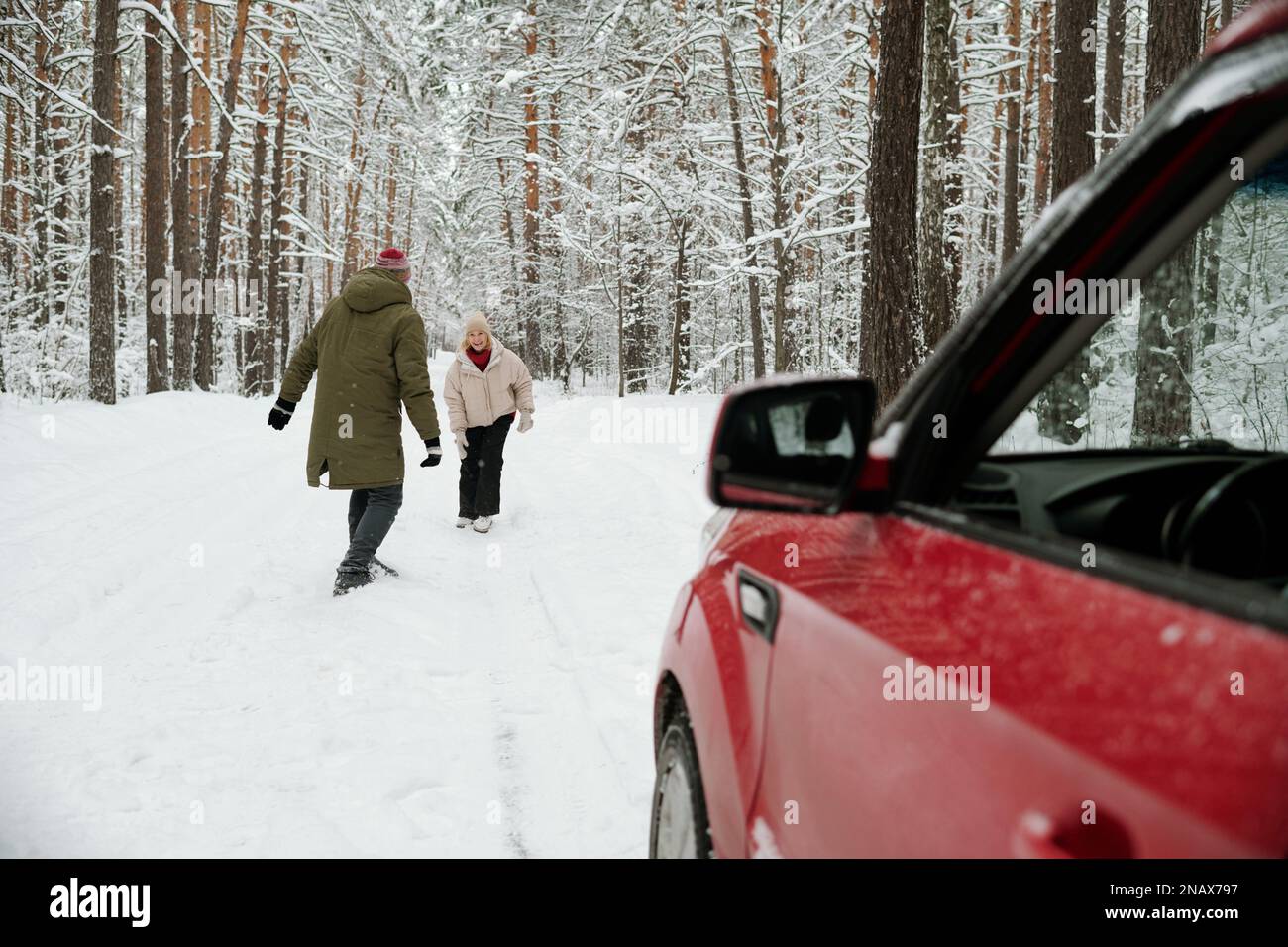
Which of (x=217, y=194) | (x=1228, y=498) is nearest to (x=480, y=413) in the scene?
(x=1228, y=498)

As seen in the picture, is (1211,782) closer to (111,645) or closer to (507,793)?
(507,793)

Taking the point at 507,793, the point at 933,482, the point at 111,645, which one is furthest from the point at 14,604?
the point at 933,482

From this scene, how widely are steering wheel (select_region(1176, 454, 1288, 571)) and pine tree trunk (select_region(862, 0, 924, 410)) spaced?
6.70 meters

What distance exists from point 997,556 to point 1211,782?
19.3 inches

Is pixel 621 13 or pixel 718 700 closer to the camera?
pixel 718 700

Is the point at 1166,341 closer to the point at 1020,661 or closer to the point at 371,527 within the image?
the point at 371,527

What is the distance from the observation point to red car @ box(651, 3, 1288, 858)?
89 centimetres

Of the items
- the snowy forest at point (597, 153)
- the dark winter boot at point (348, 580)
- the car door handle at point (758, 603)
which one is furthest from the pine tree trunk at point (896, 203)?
the car door handle at point (758, 603)

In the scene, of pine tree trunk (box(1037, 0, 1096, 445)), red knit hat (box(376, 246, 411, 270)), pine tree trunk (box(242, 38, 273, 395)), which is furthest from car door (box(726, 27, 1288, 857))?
pine tree trunk (box(242, 38, 273, 395))

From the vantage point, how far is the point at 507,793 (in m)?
3.70

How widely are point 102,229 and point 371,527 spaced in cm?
1311
